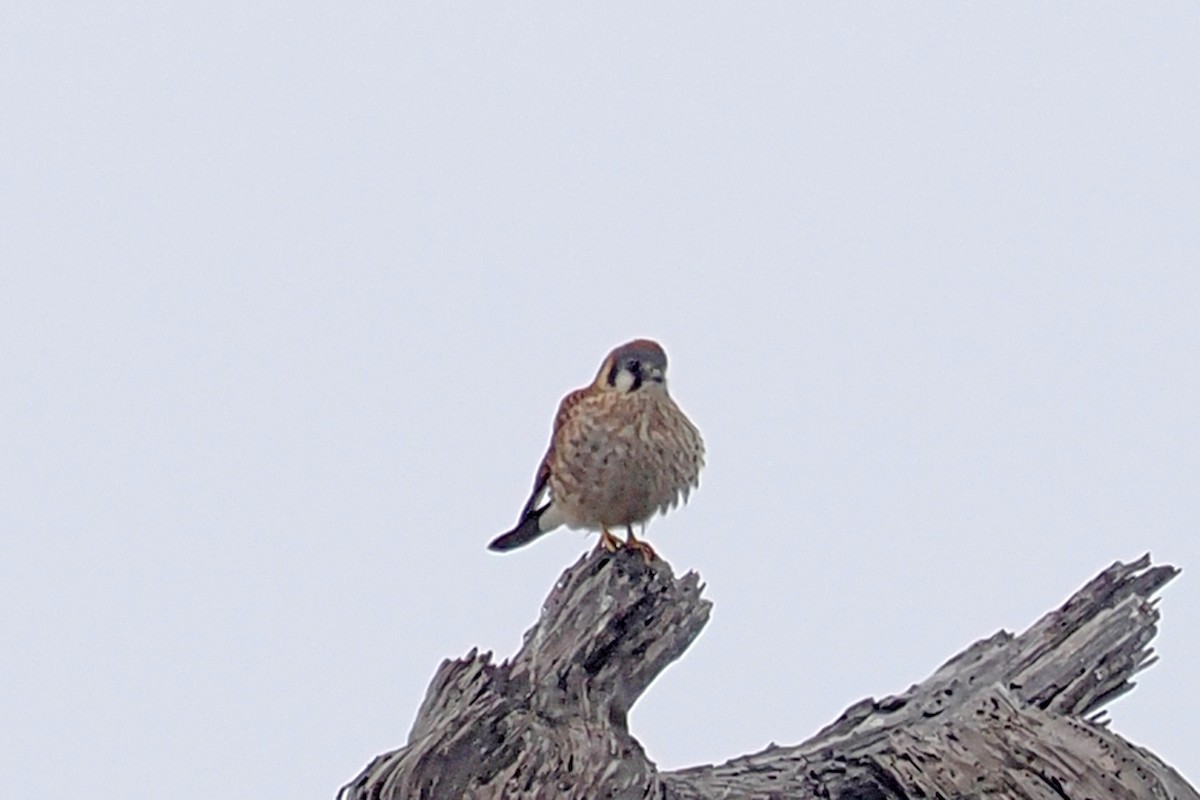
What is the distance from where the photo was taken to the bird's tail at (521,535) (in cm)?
732

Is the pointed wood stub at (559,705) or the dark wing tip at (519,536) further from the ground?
the dark wing tip at (519,536)

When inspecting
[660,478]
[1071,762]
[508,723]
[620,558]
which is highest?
[660,478]

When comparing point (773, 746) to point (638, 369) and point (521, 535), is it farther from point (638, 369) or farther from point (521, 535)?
point (521, 535)

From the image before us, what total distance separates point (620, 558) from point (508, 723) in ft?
2.47

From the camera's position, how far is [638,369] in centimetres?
681

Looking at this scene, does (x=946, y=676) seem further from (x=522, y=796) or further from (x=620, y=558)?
(x=522, y=796)

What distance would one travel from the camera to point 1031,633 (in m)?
6.07

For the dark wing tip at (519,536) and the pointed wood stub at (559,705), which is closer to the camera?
the pointed wood stub at (559,705)

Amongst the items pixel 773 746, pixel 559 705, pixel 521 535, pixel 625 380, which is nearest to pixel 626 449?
pixel 625 380

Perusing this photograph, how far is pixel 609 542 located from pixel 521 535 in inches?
32.1

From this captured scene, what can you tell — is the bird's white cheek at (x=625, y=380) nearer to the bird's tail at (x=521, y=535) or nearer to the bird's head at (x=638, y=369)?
the bird's head at (x=638, y=369)

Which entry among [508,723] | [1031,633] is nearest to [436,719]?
[508,723]

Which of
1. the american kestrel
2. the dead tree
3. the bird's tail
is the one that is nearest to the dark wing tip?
the bird's tail

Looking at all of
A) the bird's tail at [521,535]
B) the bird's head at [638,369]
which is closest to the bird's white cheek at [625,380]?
the bird's head at [638,369]
